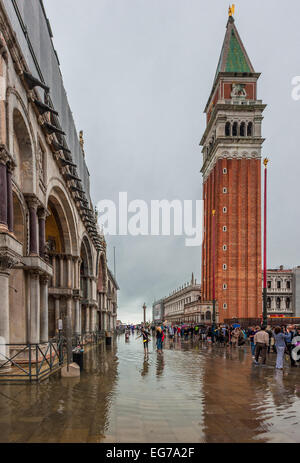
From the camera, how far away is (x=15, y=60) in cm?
1264

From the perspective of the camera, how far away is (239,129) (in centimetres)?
7500

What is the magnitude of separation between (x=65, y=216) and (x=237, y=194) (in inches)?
2134

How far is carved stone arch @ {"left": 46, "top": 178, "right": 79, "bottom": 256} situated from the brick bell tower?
49157mm

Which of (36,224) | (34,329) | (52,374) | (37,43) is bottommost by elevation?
(52,374)

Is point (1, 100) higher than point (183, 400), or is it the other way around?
point (1, 100)

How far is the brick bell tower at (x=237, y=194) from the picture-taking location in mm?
71875

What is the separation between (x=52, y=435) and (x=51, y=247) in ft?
64.9

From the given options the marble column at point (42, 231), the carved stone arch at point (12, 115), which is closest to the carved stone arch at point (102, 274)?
the marble column at point (42, 231)

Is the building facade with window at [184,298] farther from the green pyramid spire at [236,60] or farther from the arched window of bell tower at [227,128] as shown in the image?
the green pyramid spire at [236,60]

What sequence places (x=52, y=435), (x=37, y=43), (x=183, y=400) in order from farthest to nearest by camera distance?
(x=37, y=43) → (x=183, y=400) → (x=52, y=435)

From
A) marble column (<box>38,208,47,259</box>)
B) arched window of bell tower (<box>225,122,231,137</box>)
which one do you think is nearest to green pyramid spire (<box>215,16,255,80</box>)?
arched window of bell tower (<box>225,122,231,137</box>)

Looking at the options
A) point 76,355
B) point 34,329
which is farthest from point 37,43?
point 76,355

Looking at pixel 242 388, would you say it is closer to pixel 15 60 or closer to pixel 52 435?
pixel 52 435

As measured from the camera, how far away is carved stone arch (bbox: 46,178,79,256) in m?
22.2
